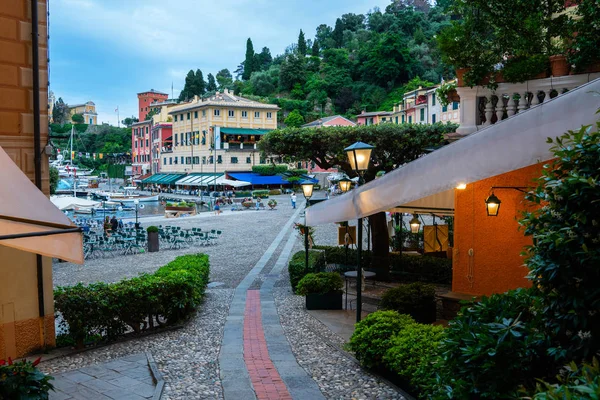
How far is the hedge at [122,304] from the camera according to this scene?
303 inches

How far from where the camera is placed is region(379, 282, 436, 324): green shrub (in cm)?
820

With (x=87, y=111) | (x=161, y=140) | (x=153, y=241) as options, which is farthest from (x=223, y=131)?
(x=87, y=111)

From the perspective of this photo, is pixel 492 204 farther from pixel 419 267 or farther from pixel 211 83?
pixel 211 83

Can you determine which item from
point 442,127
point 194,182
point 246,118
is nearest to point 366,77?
point 246,118

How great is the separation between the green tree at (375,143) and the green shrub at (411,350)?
8.12 metres

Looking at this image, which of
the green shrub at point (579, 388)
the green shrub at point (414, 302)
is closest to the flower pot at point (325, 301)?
the green shrub at point (414, 302)

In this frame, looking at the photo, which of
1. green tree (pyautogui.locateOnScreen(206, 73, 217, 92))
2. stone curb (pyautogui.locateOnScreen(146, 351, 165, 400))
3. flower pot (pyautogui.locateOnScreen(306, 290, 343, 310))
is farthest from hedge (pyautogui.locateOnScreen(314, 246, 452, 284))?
green tree (pyautogui.locateOnScreen(206, 73, 217, 92))

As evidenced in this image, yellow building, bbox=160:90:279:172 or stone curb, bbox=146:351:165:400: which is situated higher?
yellow building, bbox=160:90:279:172

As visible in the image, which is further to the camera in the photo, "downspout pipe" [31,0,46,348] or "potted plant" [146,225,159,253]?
"potted plant" [146,225,159,253]

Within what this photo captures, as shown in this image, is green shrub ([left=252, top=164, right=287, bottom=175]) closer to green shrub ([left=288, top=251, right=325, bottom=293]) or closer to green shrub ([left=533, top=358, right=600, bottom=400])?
green shrub ([left=288, top=251, right=325, bottom=293])

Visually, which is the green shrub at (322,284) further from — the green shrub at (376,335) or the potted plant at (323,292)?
the green shrub at (376,335)

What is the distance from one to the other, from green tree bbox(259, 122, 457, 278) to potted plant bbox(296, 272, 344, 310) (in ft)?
12.4

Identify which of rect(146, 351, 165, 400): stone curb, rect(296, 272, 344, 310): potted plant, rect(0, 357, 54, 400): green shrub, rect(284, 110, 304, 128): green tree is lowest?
rect(146, 351, 165, 400): stone curb

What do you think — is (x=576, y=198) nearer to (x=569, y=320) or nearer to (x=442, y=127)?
(x=569, y=320)
